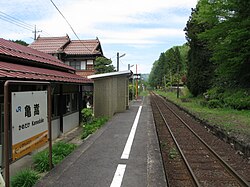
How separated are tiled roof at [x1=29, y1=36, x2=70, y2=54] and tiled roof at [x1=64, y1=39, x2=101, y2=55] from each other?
69 centimetres

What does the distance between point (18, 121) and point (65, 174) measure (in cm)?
156

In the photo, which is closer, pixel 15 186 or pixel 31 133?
pixel 31 133

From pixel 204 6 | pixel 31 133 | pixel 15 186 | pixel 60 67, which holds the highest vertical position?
pixel 204 6

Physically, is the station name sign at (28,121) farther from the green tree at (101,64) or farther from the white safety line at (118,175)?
the green tree at (101,64)

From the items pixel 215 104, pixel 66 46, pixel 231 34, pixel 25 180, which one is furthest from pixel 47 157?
pixel 66 46

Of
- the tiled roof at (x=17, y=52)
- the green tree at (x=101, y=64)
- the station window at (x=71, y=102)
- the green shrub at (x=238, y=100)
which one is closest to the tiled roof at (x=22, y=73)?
the tiled roof at (x=17, y=52)

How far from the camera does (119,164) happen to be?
5566mm

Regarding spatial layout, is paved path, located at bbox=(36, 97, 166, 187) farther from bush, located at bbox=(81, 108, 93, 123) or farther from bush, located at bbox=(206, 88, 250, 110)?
bush, located at bbox=(206, 88, 250, 110)

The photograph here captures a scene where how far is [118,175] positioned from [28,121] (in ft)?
6.19

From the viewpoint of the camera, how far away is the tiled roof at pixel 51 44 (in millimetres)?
27441

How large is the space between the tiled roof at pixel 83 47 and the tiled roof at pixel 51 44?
690 millimetres

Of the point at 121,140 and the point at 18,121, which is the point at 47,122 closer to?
the point at 18,121

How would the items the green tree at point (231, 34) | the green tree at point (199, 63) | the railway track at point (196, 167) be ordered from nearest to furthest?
the railway track at point (196, 167) < the green tree at point (231, 34) < the green tree at point (199, 63)

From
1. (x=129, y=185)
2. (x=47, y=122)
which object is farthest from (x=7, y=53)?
(x=129, y=185)
